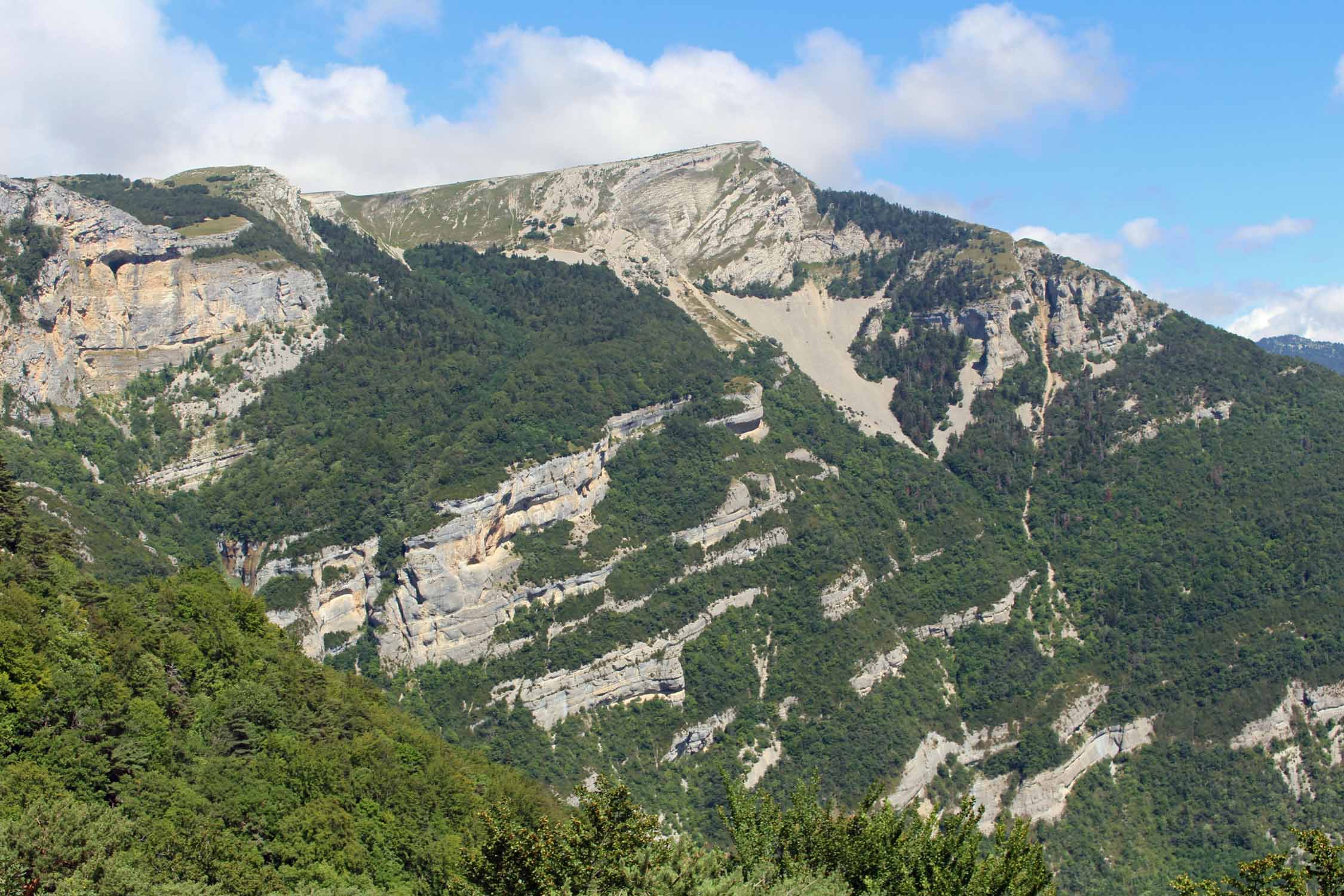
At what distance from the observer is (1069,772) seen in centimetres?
12600

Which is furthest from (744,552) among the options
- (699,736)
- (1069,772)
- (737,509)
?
(1069,772)

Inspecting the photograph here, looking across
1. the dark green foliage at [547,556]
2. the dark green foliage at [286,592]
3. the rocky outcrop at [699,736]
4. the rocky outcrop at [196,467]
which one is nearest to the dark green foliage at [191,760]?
the dark green foliage at [286,592]

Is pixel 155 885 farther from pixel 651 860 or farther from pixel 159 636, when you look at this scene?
pixel 159 636

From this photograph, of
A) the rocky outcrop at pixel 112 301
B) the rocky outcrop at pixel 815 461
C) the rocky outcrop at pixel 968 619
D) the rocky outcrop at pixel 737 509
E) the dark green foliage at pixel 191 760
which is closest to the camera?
the dark green foliage at pixel 191 760

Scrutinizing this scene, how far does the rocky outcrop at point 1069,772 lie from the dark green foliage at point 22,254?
12297 centimetres

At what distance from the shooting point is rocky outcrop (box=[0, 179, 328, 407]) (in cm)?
12506

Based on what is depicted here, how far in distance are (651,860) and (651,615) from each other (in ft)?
291

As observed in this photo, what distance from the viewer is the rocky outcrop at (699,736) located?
11500cm

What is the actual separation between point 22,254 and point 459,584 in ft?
211

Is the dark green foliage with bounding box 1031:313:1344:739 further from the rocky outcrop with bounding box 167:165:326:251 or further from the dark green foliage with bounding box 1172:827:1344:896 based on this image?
Result: the rocky outcrop with bounding box 167:165:326:251

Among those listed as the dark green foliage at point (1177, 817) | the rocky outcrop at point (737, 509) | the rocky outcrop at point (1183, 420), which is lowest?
the dark green foliage at point (1177, 817)

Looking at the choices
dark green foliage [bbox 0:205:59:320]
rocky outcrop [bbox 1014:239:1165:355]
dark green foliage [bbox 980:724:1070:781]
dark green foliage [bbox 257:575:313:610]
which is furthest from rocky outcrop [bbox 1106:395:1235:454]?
dark green foliage [bbox 0:205:59:320]

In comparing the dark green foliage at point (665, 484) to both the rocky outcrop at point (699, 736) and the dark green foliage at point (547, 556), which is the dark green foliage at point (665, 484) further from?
the rocky outcrop at point (699, 736)

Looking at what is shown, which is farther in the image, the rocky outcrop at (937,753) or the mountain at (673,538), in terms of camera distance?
the rocky outcrop at (937,753)
